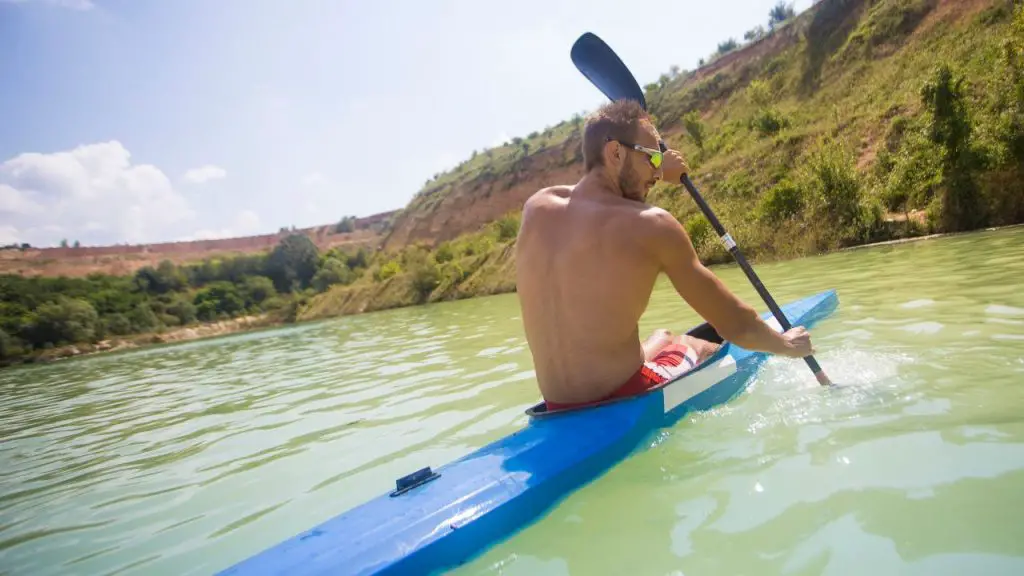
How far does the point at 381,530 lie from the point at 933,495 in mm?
1765

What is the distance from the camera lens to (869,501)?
1708mm

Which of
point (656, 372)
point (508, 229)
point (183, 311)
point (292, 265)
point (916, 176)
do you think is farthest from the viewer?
point (292, 265)

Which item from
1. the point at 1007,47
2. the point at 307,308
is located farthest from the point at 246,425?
the point at 307,308

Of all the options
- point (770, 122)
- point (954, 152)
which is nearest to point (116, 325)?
point (770, 122)

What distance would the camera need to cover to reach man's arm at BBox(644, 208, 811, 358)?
2.15m

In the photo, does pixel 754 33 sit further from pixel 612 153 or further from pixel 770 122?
pixel 612 153

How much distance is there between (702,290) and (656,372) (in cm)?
71

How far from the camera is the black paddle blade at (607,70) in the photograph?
3.90 m

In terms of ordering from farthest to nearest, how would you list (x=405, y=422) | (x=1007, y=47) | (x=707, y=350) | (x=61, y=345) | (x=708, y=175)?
(x=61, y=345), (x=708, y=175), (x=1007, y=47), (x=405, y=422), (x=707, y=350)

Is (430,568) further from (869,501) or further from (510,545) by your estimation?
(869,501)

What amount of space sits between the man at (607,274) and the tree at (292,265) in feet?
201

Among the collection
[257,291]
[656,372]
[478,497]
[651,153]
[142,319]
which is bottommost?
[142,319]

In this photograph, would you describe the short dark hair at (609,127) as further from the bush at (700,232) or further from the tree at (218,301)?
the tree at (218,301)

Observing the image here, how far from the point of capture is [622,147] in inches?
95.3
